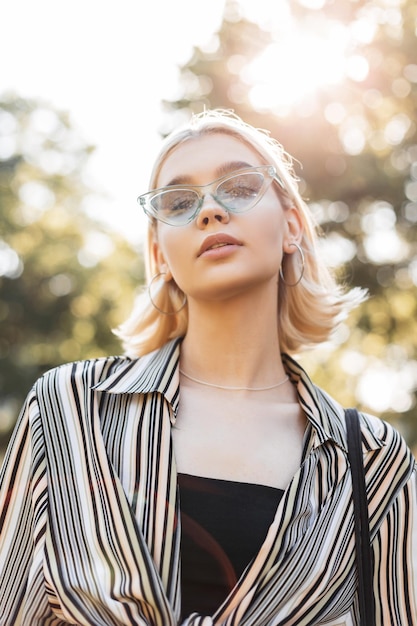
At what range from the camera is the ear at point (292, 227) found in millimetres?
2992

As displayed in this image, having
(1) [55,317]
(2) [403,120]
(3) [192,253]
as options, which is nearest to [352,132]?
(2) [403,120]

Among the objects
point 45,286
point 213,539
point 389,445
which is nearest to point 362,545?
point 389,445

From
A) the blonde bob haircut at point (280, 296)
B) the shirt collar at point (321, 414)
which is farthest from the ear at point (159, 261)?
the shirt collar at point (321, 414)

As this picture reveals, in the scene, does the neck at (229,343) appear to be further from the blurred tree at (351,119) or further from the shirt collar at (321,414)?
the blurred tree at (351,119)

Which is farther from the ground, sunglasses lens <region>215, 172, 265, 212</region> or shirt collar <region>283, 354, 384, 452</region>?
sunglasses lens <region>215, 172, 265, 212</region>

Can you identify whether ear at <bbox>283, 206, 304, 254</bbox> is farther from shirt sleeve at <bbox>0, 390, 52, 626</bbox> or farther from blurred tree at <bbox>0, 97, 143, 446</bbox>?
blurred tree at <bbox>0, 97, 143, 446</bbox>

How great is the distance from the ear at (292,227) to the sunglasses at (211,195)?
0.27m

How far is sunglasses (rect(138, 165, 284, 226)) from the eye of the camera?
2672mm

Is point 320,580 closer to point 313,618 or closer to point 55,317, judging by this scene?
point 313,618

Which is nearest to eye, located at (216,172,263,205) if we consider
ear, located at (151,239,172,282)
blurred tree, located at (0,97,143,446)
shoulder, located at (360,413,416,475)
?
ear, located at (151,239,172,282)

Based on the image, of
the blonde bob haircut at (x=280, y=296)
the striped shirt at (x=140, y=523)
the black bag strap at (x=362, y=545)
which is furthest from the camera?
the blonde bob haircut at (x=280, y=296)

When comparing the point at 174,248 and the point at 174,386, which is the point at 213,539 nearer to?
the point at 174,386

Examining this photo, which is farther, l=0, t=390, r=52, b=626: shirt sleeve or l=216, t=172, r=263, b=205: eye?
l=216, t=172, r=263, b=205: eye

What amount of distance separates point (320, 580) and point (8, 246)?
668 inches
